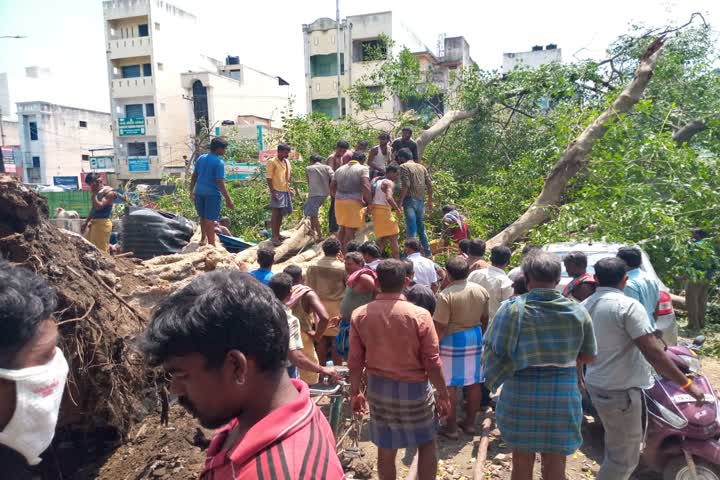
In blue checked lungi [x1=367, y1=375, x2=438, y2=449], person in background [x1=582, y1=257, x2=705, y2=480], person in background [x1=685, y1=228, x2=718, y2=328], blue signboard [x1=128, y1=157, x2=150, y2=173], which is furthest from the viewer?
blue signboard [x1=128, y1=157, x2=150, y2=173]

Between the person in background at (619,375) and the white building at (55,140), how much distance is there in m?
43.1

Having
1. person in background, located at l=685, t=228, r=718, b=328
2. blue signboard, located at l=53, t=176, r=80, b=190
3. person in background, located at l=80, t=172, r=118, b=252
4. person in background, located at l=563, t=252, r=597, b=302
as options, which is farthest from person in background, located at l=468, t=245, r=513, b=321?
blue signboard, located at l=53, t=176, r=80, b=190

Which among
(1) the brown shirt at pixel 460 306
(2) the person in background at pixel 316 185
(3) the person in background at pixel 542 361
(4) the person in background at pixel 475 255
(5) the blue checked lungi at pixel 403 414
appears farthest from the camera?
(2) the person in background at pixel 316 185

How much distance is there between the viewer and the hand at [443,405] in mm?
3690

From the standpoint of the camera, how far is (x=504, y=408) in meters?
3.38

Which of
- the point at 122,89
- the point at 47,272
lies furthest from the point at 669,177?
the point at 122,89

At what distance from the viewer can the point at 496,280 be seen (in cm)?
517

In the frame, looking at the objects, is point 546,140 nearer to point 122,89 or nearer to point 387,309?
point 387,309

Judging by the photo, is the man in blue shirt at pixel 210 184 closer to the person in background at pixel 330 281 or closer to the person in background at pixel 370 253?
the person in background at pixel 330 281

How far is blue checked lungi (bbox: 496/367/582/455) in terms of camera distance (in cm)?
325

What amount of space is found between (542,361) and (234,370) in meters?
2.43

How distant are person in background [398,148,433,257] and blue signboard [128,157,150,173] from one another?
106 feet

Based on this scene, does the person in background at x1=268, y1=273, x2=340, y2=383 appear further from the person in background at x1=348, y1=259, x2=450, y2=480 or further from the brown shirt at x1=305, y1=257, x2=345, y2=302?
the brown shirt at x1=305, y1=257, x2=345, y2=302

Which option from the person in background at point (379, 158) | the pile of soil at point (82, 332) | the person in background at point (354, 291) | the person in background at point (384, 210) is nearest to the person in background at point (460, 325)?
the person in background at point (354, 291)
